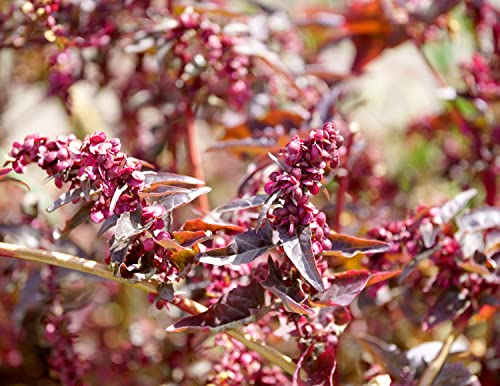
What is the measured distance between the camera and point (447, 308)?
0.83m

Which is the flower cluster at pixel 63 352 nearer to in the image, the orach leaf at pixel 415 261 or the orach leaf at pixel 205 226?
the orach leaf at pixel 205 226

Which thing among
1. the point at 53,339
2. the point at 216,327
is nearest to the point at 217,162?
the point at 53,339

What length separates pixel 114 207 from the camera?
65 centimetres

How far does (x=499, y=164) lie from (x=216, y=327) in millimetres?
722

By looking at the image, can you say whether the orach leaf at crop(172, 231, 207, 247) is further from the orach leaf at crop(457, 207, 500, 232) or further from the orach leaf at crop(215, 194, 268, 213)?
the orach leaf at crop(457, 207, 500, 232)

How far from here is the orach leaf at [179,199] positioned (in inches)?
25.9

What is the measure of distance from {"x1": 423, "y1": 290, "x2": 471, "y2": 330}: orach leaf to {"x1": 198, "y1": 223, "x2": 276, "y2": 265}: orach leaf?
258 mm

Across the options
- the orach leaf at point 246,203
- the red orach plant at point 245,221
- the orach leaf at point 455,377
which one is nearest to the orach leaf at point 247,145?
the red orach plant at point 245,221

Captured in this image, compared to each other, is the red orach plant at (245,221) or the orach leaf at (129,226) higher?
the orach leaf at (129,226)

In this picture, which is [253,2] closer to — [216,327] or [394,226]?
[394,226]

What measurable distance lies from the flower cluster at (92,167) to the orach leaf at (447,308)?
1.20 feet

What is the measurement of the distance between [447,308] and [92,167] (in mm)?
427

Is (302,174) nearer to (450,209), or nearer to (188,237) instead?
(188,237)


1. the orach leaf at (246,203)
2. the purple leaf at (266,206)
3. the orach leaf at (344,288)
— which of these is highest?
the purple leaf at (266,206)
